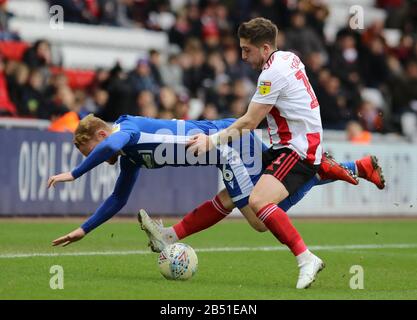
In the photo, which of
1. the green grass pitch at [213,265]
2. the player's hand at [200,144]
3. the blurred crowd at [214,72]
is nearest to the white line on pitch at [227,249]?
the green grass pitch at [213,265]

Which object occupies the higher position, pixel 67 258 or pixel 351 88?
pixel 351 88

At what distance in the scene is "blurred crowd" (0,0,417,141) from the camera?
665 inches

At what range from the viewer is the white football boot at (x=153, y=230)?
31.1ft

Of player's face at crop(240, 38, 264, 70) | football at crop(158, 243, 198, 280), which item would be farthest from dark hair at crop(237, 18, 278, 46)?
football at crop(158, 243, 198, 280)

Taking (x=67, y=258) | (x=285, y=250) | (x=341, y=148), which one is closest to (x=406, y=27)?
(x=341, y=148)

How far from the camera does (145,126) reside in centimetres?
905

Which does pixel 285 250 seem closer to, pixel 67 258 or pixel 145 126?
pixel 67 258

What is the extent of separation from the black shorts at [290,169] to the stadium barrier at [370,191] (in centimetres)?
910

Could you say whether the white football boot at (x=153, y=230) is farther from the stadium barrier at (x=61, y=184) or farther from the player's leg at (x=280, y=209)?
the stadium barrier at (x=61, y=184)

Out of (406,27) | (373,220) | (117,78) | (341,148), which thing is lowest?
(373,220)

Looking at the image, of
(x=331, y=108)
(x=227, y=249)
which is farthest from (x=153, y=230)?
(x=331, y=108)
